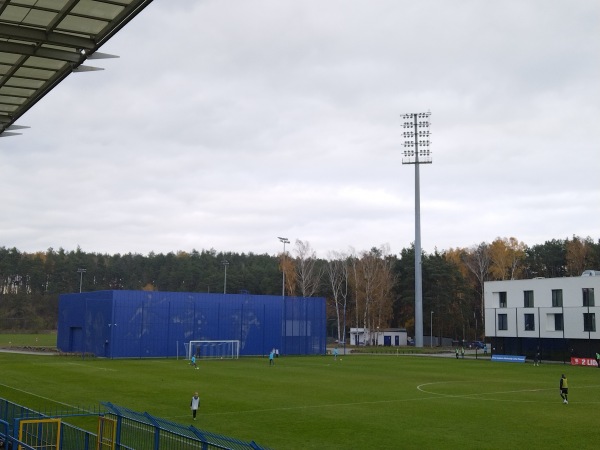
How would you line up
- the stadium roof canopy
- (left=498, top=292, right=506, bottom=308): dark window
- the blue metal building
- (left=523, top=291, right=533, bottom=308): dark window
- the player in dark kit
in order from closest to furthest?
1. the stadium roof canopy
2. the player in dark kit
3. the blue metal building
4. (left=523, top=291, right=533, bottom=308): dark window
5. (left=498, top=292, right=506, bottom=308): dark window

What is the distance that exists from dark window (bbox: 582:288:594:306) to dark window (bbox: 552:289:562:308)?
3583 millimetres

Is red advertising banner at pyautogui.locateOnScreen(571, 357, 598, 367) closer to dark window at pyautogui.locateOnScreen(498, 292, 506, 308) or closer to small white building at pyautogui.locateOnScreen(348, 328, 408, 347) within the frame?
dark window at pyautogui.locateOnScreen(498, 292, 506, 308)

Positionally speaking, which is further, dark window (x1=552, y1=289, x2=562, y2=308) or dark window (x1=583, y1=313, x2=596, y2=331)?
dark window (x1=552, y1=289, x2=562, y2=308)

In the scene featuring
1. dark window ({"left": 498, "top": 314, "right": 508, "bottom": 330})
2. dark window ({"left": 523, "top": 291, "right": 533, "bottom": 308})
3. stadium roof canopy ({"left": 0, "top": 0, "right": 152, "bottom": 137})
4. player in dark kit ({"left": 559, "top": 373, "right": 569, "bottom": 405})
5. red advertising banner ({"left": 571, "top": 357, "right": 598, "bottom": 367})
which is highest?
stadium roof canopy ({"left": 0, "top": 0, "right": 152, "bottom": 137})

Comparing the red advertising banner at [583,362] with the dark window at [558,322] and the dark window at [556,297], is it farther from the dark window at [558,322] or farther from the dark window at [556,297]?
the dark window at [556,297]

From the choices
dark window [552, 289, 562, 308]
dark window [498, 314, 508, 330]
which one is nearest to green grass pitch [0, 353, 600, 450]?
dark window [552, 289, 562, 308]

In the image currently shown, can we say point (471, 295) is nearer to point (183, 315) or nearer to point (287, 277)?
point (287, 277)

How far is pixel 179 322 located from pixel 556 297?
50.1 metres

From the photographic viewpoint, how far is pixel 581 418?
3244 centimetres

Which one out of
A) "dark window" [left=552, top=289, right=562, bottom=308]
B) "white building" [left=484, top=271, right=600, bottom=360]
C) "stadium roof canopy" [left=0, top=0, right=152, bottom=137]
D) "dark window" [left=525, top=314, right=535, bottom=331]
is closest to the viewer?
"stadium roof canopy" [left=0, top=0, right=152, bottom=137]

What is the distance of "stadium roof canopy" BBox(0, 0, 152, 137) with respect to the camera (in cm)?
1709

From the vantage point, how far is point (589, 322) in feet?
258

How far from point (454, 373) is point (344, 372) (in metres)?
10.3

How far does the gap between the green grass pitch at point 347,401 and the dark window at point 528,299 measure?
2712 cm
